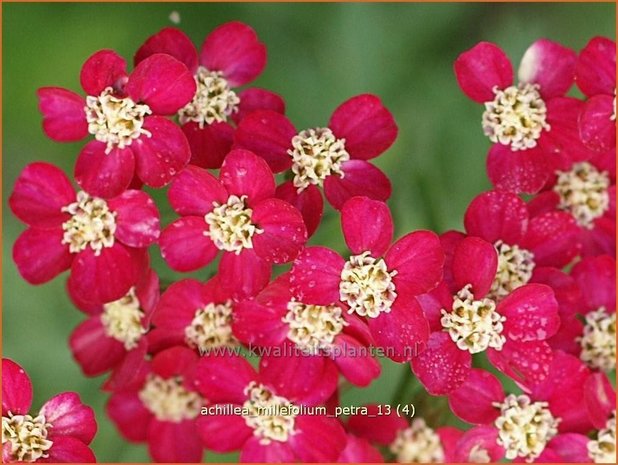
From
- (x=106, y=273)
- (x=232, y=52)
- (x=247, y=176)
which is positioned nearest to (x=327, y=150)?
(x=247, y=176)

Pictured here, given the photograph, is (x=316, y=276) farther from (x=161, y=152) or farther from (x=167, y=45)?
(x=167, y=45)

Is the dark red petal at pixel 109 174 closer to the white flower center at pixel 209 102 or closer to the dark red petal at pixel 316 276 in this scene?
the white flower center at pixel 209 102

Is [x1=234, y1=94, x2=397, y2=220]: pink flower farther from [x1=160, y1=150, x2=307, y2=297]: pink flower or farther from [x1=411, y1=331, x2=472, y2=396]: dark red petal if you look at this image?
[x1=411, y1=331, x2=472, y2=396]: dark red petal

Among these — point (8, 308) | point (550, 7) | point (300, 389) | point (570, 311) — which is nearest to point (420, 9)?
point (550, 7)

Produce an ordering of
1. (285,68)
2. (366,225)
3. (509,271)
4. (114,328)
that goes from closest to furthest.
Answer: (366,225) < (509,271) < (114,328) < (285,68)

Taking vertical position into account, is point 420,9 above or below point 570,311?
above

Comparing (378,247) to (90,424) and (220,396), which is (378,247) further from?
(90,424)

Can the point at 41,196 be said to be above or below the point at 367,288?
above

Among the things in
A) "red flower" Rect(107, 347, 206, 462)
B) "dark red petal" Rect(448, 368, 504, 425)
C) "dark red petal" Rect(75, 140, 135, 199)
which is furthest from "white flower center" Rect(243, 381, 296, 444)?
"dark red petal" Rect(75, 140, 135, 199)
